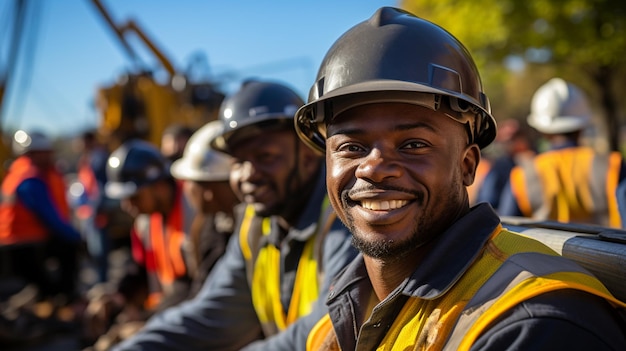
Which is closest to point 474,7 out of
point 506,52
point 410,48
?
point 506,52

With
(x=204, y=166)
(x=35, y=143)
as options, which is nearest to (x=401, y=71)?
(x=204, y=166)

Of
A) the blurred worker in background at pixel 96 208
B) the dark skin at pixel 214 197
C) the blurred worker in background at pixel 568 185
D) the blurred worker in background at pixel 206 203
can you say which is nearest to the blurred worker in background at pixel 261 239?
the blurred worker in background at pixel 206 203

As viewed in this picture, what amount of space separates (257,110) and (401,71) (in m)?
1.58

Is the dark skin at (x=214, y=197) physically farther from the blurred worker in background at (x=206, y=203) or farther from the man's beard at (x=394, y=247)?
the man's beard at (x=394, y=247)

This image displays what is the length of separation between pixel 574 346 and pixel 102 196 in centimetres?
843

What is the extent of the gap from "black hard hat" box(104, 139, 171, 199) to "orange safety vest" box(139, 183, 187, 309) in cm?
24

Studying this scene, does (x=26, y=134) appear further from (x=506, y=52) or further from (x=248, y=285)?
(x=506, y=52)

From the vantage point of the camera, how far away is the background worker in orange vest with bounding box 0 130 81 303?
24.4 feet

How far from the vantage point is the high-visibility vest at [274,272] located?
2802 mm

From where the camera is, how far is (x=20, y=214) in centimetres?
747

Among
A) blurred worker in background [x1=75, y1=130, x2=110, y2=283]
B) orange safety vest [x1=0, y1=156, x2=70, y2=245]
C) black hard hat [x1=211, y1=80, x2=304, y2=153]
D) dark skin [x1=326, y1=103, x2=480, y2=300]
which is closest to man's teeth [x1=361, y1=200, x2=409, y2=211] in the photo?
dark skin [x1=326, y1=103, x2=480, y2=300]

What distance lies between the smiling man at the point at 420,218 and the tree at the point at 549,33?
13480mm

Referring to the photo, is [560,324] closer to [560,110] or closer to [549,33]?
[560,110]

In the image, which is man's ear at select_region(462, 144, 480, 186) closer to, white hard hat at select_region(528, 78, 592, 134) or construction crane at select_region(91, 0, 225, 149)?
white hard hat at select_region(528, 78, 592, 134)
